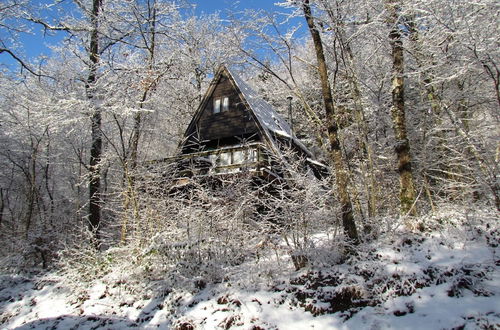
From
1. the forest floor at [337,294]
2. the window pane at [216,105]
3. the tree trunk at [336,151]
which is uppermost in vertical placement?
the window pane at [216,105]

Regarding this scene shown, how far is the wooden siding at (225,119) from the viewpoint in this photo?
15016 millimetres

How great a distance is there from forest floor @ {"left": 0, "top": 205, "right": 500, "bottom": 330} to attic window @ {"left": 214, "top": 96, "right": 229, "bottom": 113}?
9732 millimetres

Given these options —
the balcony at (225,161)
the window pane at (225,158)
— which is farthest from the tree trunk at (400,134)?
the window pane at (225,158)

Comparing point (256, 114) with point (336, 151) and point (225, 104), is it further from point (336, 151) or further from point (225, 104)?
point (336, 151)

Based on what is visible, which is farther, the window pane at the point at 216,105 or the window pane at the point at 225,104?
the window pane at the point at 216,105

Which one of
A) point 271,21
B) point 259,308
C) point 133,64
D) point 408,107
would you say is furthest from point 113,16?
point 408,107

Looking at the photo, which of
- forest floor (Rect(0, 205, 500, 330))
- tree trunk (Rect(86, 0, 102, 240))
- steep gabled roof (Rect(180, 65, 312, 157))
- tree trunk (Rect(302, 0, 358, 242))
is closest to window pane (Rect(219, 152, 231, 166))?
steep gabled roof (Rect(180, 65, 312, 157))

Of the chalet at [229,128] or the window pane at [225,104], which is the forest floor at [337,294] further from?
the window pane at [225,104]

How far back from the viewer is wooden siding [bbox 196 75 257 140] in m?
15.0

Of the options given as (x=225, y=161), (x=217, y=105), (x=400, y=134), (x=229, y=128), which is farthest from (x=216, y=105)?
(x=400, y=134)

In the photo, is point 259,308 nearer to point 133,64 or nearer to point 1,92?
point 133,64

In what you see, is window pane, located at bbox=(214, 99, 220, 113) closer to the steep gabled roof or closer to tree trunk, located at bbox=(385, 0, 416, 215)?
the steep gabled roof

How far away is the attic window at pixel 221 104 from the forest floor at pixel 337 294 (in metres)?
9.73

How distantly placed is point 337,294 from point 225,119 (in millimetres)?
11287
